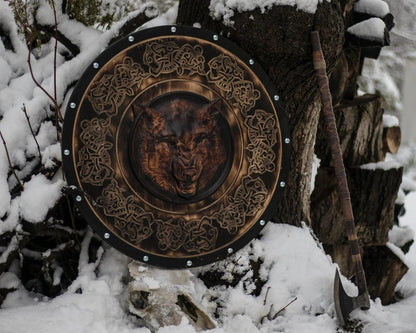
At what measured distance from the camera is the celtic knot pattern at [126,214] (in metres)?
2.54

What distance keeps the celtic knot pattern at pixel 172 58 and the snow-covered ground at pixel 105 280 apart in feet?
1.03

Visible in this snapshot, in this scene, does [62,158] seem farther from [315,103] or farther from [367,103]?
[367,103]

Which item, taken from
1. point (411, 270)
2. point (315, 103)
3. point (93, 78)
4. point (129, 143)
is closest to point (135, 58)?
point (93, 78)

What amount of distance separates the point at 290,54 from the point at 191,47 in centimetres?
48

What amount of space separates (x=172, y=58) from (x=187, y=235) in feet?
2.58

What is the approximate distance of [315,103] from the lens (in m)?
2.99

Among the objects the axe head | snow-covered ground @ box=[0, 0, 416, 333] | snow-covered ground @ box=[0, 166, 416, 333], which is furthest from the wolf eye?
the axe head

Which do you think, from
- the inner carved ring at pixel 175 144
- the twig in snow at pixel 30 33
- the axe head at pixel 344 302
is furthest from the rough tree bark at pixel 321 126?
the twig in snow at pixel 30 33

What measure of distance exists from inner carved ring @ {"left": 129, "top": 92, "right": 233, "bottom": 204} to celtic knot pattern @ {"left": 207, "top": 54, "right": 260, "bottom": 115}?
9 centimetres

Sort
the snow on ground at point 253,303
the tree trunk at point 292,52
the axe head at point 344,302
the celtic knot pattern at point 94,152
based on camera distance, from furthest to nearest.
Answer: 1. the tree trunk at point 292,52
2. the axe head at point 344,302
3. the celtic knot pattern at point 94,152
4. the snow on ground at point 253,303

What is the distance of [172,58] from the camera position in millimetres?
2590

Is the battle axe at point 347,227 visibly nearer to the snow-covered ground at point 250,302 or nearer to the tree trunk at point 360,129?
the snow-covered ground at point 250,302

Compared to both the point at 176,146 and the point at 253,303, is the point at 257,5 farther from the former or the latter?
the point at 253,303

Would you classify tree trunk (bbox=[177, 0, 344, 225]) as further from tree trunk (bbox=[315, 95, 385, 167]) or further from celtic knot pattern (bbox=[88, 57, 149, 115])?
tree trunk (bbox=[315, 95, 385, 167])
